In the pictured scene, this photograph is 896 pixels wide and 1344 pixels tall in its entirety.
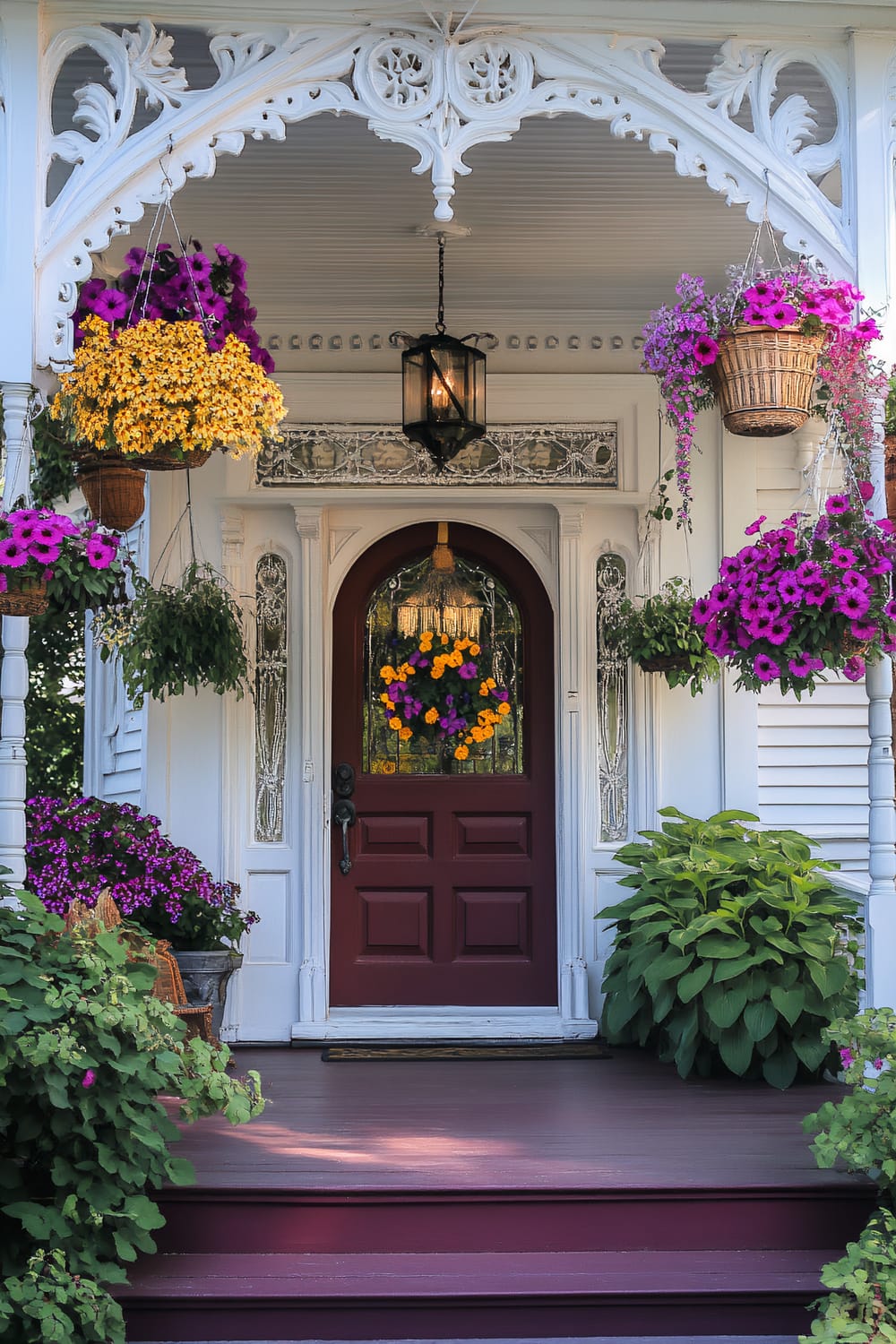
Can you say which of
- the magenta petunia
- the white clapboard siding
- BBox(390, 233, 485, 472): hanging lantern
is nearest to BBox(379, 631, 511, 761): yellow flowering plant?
BBox(390, 233, 485, 472): hanging lantern

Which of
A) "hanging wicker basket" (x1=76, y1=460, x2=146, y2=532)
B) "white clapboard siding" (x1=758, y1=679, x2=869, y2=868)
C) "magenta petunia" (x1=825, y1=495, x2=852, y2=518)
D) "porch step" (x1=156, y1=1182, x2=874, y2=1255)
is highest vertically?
"hanging wicker basket" (x1=76, y1=460, x2=146, y2=532)

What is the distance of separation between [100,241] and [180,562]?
2.30 meters

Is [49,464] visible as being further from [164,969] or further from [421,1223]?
[421,1223]

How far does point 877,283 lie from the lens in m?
4.12

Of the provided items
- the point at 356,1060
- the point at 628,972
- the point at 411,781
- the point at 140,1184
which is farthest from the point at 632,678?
the point at 140,1184

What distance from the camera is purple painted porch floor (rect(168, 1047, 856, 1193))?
12.3ft

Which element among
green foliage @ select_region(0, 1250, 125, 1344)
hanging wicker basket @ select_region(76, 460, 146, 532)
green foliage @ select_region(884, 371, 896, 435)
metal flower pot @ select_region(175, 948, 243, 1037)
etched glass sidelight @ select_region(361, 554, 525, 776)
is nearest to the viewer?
green foliage @ select_region(0, 1250, 125, 1344)

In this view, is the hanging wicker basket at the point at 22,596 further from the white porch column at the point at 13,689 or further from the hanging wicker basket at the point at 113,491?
the hanging wicker basket at the point at 113,491

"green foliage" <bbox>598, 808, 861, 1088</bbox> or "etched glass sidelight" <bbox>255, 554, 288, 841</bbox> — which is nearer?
"green foliage" <bbox>598, 808, 861, 1088</bbox>

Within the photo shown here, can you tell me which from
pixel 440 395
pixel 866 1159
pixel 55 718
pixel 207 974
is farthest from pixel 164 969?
pixel 55 718

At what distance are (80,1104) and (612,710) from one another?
11.6 ft

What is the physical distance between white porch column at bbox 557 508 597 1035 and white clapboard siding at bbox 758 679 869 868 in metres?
0.81

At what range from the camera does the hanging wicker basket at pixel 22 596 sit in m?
3.80

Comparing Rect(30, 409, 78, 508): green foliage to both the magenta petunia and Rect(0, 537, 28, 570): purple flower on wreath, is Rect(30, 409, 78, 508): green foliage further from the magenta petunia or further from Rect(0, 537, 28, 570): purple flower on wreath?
the magenta petunia
